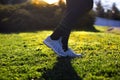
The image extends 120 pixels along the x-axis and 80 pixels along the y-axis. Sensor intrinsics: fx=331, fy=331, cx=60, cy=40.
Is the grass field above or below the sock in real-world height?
below

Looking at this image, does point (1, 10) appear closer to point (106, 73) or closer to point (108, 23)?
point (106, 73)

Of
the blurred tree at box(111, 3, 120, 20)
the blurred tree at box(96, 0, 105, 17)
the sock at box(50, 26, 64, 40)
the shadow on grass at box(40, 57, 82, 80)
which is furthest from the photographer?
the blurred tree at box(96, 0, 105, 17)

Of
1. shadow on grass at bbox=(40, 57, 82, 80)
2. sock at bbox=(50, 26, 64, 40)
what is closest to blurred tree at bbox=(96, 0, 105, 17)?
sock at bbox=(50, 26, 64, 40)

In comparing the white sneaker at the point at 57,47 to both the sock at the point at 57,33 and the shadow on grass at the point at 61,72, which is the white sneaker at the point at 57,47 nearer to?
the sock at the point at 57,33

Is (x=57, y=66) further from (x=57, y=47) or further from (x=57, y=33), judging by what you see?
(x=57, y=33)

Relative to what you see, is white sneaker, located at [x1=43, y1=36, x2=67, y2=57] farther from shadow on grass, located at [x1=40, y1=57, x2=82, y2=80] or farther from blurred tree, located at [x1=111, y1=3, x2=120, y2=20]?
blurred tree, located at [x1=111, y1=3, x2=120, y2=20]

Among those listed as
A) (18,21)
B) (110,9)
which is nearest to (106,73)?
(18,21)

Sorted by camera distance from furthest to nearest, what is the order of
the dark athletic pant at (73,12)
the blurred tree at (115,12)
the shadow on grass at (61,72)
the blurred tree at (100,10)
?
the blurred tree at (100,10) < the blurred tree at (115,12) < the dark athletic pant at (73,12) < the shadow on grass at (61,72)

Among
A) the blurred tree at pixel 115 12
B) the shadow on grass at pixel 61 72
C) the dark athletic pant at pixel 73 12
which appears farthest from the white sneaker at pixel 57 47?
the blurred tree at pixel 115 12

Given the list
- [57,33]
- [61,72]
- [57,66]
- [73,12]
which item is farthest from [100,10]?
[61,72]
